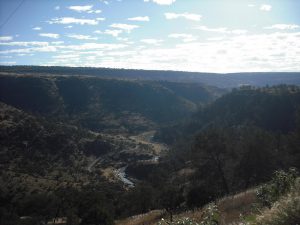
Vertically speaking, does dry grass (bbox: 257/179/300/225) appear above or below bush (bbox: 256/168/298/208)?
above

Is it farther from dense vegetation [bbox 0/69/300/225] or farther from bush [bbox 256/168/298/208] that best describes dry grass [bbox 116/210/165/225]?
bush [bbox 256/168/298/208]

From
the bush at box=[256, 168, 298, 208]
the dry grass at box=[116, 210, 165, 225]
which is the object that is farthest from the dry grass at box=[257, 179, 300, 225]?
the dry grass at box=[116, 210, 165, 225]

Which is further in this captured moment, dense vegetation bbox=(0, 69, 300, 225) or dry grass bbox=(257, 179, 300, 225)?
dense vegetation bbox=(0, 69, 300, 225)

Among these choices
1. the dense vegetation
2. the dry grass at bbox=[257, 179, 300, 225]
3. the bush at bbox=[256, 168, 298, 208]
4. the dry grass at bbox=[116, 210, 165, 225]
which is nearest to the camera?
the dry grass at bbox=[257, 179, 300, 225]

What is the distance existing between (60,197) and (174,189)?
4020 cm

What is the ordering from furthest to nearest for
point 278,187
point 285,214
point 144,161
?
point 144,161 → point 278,187 → point 285,214

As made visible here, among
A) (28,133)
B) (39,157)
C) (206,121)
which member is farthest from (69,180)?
(206,121)

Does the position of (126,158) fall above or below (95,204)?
below

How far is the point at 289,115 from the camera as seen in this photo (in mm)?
128375

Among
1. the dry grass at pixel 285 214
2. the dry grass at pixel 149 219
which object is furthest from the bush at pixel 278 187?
the dry grass at pixel 149 219

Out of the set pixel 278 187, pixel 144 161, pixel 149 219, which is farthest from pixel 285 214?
pixel 144 161

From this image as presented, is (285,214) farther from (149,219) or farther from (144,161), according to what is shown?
(144,161)

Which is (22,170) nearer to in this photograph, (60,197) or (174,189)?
(60,197)

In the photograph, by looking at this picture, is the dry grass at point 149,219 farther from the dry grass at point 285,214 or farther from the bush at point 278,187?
the dry grass at point 285,214
